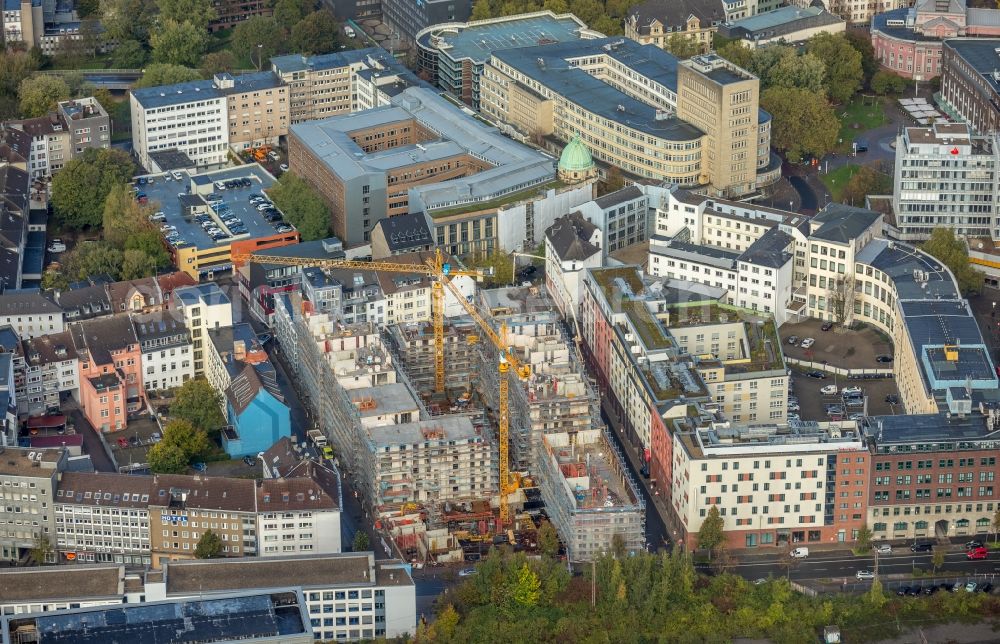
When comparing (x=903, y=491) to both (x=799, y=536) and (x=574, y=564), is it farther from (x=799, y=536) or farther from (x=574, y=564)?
(x=574, y=564)

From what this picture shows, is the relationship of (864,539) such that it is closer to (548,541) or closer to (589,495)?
(589,495)

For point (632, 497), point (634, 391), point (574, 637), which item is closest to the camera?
point (574, 637)

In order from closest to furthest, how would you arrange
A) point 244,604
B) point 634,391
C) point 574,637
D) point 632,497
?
point 244,604 → point 574,637 → point 632,497 → point 634,391

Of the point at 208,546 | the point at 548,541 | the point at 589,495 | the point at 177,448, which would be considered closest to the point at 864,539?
the point at 589,495

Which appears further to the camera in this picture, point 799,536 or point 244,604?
point 799,536

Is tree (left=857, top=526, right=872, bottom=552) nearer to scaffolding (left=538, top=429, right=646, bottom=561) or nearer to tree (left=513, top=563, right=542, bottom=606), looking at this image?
scaffolding (left=538, top=429, right=646, bottom=561)

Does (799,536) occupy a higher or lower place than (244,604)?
lower

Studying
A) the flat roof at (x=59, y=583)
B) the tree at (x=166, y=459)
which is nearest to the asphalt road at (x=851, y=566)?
the tree at (x=166, y=459)

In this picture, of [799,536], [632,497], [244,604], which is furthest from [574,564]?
[244,604]

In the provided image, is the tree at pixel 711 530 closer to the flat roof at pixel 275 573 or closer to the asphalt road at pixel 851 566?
the asphalt road at pixel 851 566
